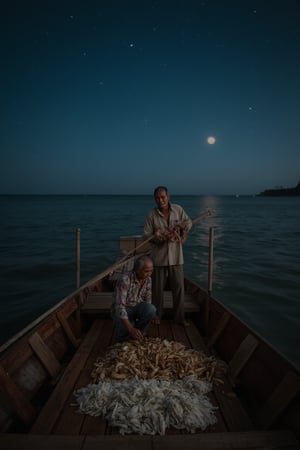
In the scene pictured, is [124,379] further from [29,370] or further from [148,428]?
[29,370]

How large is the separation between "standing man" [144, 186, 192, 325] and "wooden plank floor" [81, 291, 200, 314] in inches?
21.6

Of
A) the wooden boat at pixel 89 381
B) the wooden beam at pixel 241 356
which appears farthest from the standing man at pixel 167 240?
the wooden beam at pixel 241 356

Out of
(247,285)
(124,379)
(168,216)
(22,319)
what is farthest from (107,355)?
(247,285)

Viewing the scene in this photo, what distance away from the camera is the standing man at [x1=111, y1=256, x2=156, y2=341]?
3.24 metres

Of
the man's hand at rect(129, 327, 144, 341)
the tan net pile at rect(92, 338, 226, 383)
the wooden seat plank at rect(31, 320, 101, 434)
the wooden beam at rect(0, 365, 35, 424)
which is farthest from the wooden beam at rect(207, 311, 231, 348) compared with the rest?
the wooden beam at rect(0, 365, 35, 424)

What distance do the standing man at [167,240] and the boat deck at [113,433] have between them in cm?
150

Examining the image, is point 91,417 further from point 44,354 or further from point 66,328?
point 66,328

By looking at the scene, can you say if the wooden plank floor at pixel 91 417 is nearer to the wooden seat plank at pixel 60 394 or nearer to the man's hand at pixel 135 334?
the wooden seat plank at pixel 60 394

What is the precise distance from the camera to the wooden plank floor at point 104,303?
4.42 meters

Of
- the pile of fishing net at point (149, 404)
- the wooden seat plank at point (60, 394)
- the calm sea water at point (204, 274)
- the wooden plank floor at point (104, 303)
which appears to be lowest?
the calm sea water at point (204, 274)

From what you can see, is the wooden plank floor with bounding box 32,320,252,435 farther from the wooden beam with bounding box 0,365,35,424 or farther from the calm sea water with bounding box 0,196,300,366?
the calm sea water with bounding box 0,196,300,366

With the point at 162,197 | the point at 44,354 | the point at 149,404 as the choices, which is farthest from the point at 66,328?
the point at 162,197

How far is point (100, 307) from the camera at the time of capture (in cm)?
444

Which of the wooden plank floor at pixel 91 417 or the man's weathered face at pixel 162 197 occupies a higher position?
the man's weathered face at pixel 162 197
